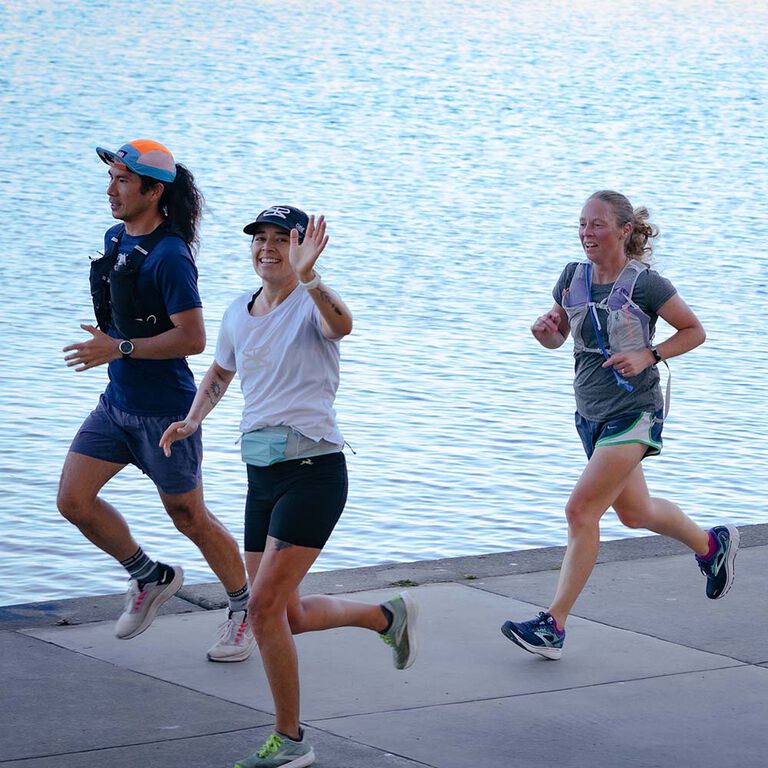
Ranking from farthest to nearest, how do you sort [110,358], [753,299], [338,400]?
1. [753,299]
2. [338,400]
3. [110,358]

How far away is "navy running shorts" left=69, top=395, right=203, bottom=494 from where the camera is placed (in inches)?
249

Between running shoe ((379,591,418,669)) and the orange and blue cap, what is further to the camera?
the orange and blue cap

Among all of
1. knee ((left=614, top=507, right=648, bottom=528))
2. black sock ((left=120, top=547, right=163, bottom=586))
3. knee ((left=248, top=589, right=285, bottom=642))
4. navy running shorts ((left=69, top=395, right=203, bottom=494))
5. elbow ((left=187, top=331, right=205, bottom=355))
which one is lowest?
black sock ((left=120, top=547, right=163, bottom=586))

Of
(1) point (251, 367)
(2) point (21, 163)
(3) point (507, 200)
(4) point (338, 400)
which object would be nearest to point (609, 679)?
(1) point (251, 367)

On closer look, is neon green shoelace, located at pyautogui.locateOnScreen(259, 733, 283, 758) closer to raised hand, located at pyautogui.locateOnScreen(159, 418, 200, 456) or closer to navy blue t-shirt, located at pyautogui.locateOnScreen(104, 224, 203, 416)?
raised hand, located at pyautogui.locateOnScreen(159, 418, 200, 456)

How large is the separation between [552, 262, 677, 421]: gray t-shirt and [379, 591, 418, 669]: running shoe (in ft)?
3.66

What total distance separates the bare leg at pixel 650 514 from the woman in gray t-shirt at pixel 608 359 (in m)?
0.01

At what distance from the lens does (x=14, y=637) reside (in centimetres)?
662

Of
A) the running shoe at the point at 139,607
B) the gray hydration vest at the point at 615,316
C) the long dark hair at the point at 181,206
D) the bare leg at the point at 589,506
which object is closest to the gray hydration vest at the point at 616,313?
the gray hydration vest at the point at 615,316

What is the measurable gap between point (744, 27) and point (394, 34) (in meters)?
12.8

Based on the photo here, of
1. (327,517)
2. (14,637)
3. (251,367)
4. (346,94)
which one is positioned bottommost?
(14,637)

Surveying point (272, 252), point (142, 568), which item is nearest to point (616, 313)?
point (272, 252)

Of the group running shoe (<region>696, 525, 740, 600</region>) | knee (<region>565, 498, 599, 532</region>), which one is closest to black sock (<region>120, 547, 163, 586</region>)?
knee (<region>565, 498, 599, 532</region>)

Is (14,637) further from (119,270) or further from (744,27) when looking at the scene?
(744,27)
